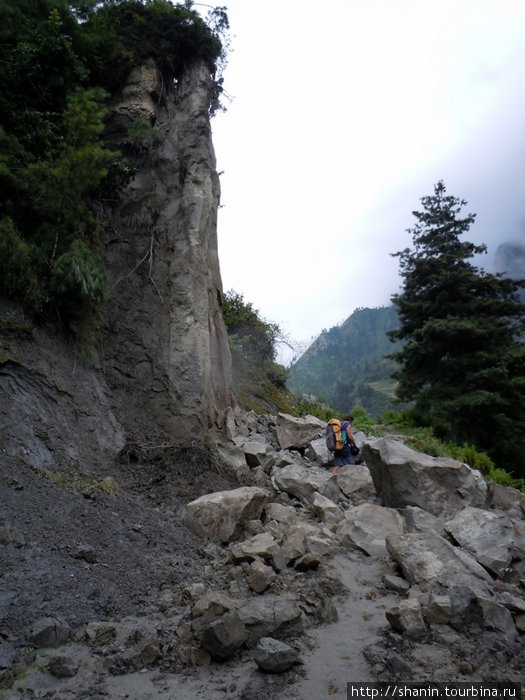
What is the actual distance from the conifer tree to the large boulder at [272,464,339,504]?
9.42 meters

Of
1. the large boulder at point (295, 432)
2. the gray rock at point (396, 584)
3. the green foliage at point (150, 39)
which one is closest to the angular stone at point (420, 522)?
the gray rock at point (396, 584)

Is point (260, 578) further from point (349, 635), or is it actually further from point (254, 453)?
point (254, 453)

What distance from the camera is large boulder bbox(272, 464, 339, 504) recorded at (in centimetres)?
832

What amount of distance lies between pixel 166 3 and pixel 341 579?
1721 centimetres

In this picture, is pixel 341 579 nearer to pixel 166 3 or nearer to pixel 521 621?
pixel 521 621

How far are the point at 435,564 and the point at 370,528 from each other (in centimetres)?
153

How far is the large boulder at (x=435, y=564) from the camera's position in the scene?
16.0 ft

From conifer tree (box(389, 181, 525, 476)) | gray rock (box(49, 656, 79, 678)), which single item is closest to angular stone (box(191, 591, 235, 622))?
gray rock (box(49, 656, 79, 678))

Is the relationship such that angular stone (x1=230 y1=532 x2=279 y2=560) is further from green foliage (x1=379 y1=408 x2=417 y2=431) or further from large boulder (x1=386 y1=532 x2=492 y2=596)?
green foliage (x1=379 y1=408 x2=417 y2=431)

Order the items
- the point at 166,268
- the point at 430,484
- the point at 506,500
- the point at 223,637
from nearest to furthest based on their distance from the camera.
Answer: the point at 223,637
the point at 430,484
the point at 506,500
the point at 166,268

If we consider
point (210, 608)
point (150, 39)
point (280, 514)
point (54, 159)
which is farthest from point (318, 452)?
point (150, 39)

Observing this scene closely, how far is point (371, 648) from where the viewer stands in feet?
12.7

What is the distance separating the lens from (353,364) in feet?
330

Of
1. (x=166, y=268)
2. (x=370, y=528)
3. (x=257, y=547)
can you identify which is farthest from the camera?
(x=166, y=268)
